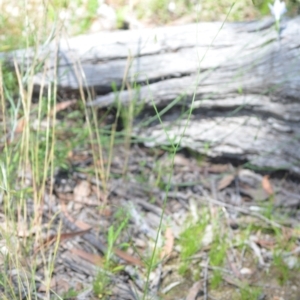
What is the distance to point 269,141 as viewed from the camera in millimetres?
3004

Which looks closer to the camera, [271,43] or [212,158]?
[271,43]

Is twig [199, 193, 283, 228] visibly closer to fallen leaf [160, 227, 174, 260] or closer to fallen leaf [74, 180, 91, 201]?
fallen leaf [160, 227, 174, 260]

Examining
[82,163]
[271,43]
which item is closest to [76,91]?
[82,163]

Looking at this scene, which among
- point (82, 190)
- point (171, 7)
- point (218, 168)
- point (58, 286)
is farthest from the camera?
point (171, 7)

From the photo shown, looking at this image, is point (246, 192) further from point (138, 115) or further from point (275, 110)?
point (138, 115)

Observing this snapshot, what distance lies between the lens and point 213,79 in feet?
9.70

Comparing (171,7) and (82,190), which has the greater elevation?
(171,7)

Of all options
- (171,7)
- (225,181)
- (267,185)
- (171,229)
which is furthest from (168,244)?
(171,7)

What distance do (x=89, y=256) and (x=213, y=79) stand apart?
112cm

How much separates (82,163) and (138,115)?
0.43 m

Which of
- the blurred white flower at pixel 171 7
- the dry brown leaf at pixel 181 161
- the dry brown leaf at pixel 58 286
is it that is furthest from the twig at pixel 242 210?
the blurred white flower at pixel 171 7

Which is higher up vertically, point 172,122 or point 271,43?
point 271,43

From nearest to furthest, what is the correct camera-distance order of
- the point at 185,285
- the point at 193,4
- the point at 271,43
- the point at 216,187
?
the point at 185,285
the point at 271,43
the point at 216,187
the point at 193,4

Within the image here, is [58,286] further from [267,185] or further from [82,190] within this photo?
[267,185]
